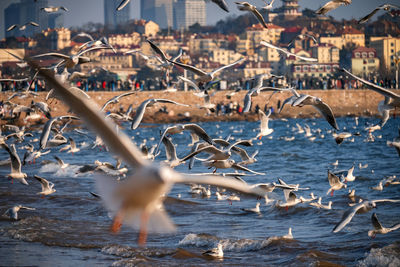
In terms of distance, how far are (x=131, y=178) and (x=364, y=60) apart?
3603 inches

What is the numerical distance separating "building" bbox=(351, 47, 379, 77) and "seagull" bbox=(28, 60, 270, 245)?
293ft

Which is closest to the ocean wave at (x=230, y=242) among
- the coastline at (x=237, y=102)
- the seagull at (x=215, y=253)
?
the seagull at (x=215, y=253)

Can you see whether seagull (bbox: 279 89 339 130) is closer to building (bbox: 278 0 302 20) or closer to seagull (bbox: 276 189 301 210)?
seagull (bbox: 276 189 301 210)

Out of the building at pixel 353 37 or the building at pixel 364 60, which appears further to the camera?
the building at pixel 353 37

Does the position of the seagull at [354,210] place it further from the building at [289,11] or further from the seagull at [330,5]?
the building at [289,11]

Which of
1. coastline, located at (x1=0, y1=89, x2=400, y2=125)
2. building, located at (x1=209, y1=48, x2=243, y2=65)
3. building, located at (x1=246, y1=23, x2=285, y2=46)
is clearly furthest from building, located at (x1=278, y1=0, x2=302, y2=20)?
coastline, located at (x1=0, y1=89, x2=400, y2=125)

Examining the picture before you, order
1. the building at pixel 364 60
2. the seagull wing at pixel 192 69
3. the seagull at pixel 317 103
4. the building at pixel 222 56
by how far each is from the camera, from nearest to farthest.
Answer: the seagull at pixel 317 103 → the seagull wing at pixel 192 69 → the building at pixel 364 60 → the building at pixel 222 56

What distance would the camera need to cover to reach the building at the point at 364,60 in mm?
94125

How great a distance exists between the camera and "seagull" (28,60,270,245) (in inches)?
207

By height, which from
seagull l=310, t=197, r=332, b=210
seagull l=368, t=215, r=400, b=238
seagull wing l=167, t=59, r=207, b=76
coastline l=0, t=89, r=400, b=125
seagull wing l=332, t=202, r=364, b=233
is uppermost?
seagull wing l=167, t=59, r=207, b=76

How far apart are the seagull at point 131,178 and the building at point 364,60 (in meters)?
89.2

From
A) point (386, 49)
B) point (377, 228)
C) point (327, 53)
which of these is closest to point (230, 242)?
point (377, 228)

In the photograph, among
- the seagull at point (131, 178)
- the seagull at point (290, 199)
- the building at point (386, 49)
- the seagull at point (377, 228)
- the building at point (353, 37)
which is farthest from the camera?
the building at point (353, 37)

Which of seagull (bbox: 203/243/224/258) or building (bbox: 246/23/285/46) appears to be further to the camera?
building (bbox: 246/23/285/46)
